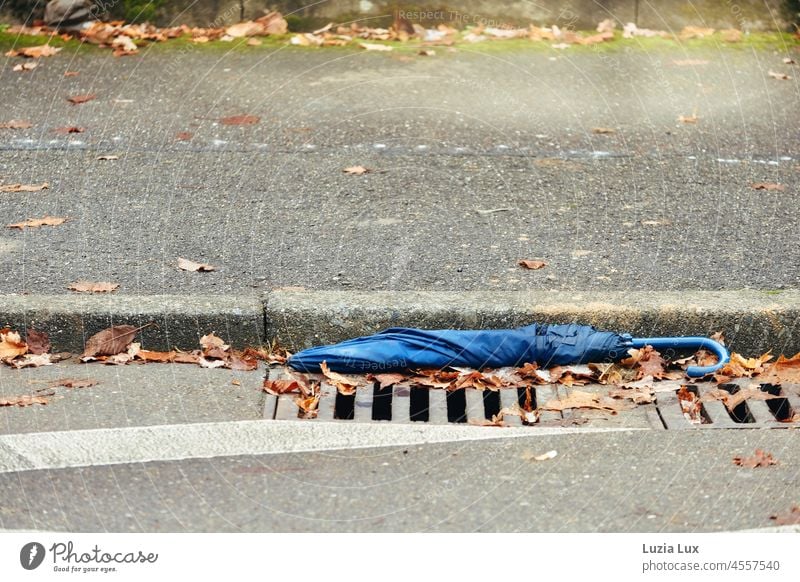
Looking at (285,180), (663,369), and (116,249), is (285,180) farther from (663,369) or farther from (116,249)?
(663,369)

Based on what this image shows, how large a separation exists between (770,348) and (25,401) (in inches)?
102

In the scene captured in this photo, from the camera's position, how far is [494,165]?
5.82 metres

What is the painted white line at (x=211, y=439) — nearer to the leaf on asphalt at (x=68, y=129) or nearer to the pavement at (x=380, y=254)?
the pavement at (x=380, y=254)

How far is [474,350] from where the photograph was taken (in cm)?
Answer: 403

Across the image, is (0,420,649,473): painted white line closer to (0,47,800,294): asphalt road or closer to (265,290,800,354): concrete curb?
(265,290,800,354): concrete curb

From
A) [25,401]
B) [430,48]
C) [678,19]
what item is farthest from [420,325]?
[678,19]

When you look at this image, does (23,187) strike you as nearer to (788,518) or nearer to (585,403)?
(585,403)

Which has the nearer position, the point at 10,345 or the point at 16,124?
the point at 10,345

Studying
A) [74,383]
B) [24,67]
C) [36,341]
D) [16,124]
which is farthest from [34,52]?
[74,383]

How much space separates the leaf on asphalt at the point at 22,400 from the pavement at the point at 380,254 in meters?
0.05

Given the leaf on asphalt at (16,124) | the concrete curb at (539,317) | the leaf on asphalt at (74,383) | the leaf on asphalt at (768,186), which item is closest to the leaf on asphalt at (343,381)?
the concrete curb at (539,317)

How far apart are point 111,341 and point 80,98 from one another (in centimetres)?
302

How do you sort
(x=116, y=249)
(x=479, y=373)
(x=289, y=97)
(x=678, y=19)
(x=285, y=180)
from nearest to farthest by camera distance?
(x=479, y=373) < (x=116, y=249) < (x=285, y=180) < (x=289, y=97) < (x=678, y=19)

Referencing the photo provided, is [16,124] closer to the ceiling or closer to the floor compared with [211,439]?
closer to the floor
